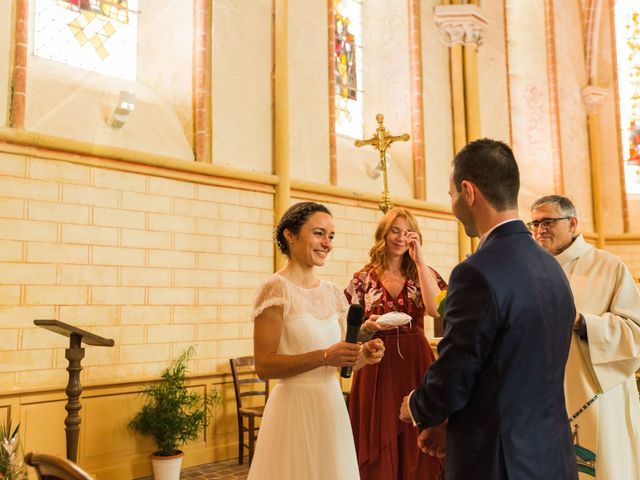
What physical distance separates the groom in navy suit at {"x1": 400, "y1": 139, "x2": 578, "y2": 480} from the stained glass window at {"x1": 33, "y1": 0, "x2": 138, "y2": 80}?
5.63m

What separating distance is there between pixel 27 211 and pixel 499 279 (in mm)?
4378

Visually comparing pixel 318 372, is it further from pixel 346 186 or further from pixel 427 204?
pixel 427 204

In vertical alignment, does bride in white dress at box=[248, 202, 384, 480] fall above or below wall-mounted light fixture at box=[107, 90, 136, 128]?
below

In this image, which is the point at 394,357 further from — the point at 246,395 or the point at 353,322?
the point at 246,395

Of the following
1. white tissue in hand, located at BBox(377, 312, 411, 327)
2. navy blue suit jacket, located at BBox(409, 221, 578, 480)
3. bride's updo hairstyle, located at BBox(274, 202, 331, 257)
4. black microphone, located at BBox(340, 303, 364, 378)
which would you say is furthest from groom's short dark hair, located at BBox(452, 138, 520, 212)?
white tissue in hand, located at BBox(377, 312, 411, 327)

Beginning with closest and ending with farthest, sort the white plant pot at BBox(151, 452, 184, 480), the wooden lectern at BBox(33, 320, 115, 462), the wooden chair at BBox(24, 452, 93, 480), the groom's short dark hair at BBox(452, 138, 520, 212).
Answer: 1. the wooden chair at BBox(24, 452, 93, 480)
2. the groom's short dark hair at BBox(452, 138, 520, 212)
3. the wooden lectern at BBox(33, 320, 115, 462)
4. the white plant pot at BBox(151, 452, 184, 480)

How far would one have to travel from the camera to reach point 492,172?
188 cm

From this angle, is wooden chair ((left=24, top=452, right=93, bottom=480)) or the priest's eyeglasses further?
the priest's eyeglasses

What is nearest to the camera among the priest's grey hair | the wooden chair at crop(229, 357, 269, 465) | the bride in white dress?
the bride in white dress

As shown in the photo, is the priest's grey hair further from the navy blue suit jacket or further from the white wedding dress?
the navy blue suit jacket

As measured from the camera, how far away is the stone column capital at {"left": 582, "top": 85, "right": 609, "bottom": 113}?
13069 millimetres

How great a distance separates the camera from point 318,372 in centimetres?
263

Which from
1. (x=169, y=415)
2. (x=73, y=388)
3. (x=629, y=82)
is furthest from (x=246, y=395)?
(x=629, y=82)

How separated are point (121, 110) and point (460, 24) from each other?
5920 mm
